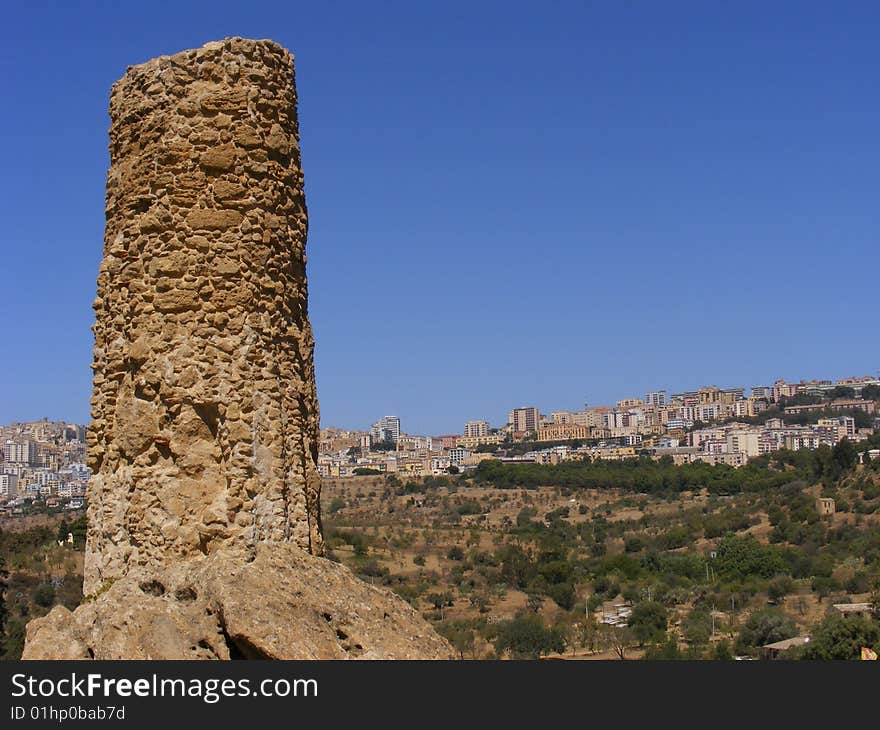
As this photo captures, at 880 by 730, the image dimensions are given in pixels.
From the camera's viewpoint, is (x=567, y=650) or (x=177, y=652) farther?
(x=567, y=650)

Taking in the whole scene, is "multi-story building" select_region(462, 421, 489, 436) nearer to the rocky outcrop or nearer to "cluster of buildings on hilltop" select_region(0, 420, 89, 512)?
"cluster of buildings on hilltop" select_region(0, 420, 89, 512)

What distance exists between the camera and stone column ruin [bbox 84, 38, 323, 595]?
479 centimetres

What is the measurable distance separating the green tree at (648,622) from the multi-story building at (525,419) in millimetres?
120181

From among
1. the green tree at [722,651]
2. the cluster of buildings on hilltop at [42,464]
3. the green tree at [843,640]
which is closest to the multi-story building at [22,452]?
the cluster of buildings on hilltop at [42,464]

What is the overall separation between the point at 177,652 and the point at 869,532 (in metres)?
39.5

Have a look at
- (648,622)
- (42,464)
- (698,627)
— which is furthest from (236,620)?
(42,464)

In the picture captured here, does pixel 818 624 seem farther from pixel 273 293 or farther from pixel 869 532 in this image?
pixel 273 293

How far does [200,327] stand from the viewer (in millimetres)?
4801

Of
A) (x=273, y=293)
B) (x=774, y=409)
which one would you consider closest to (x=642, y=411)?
(x=774, y=409)

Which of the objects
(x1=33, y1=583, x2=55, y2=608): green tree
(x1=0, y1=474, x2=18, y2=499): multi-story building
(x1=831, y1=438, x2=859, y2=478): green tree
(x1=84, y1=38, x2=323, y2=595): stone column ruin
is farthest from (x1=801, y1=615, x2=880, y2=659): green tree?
(x1=0, y1=474, x2=18, y2=499): multi-story building

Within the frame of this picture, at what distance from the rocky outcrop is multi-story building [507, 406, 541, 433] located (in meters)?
145

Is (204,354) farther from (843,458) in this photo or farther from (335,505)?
(335,505)

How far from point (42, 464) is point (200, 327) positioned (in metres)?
121

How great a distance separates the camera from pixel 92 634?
4.21 m
